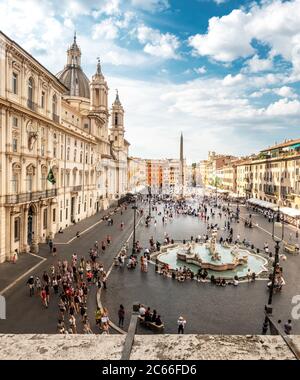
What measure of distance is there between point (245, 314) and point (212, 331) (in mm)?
2936

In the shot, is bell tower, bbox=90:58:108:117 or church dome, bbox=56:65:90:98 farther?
church dome, bbox=56:65:90:98

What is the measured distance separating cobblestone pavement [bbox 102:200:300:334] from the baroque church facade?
9802 mm

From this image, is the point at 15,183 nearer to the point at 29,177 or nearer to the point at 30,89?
the point at 29,177

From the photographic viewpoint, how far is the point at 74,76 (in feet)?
217

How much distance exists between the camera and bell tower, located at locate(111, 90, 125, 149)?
8606 cm

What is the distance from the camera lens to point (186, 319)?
15734mm

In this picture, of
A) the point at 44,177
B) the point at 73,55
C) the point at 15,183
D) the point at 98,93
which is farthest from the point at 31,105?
the point at 73,55

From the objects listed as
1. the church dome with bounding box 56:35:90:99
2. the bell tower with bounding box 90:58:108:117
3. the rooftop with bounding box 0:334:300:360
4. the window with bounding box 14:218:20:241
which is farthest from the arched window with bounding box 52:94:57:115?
the rooftop with bounding box 0:334:300:360

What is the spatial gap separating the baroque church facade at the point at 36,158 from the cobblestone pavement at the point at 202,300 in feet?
32.2

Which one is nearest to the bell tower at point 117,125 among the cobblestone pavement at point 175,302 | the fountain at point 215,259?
the fountain at point 215,259

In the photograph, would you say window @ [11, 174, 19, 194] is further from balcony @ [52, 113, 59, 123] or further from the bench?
the bench

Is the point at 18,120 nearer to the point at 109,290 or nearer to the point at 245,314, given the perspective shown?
the point at 109,290

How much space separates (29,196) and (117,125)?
61.2 meters
